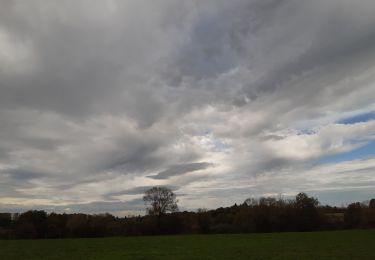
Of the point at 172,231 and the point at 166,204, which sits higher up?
the point at 166,204

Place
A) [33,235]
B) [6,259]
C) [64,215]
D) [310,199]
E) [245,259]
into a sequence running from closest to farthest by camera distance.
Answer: [245,259] < [6,259] < [33,235] < [310,199] < [64,215]

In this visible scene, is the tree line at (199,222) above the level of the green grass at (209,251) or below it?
above

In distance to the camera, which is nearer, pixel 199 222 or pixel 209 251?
pixel 209 251

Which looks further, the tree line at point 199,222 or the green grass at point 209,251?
the tree line at point 199,222

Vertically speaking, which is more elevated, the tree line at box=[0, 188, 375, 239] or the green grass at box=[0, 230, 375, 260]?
the tree line at box=[0, 188, 375, 239]

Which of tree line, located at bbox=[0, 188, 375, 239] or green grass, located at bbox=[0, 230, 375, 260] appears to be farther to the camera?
tree line, located at bbox=[0, 188, 375, 239]

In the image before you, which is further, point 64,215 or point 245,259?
point 64,215

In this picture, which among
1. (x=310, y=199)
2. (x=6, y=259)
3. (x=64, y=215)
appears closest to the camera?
(x=6, y=259)

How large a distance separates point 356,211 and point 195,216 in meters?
41.1

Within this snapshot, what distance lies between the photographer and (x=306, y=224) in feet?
325

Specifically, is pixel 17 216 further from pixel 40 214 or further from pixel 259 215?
pixel 259 215

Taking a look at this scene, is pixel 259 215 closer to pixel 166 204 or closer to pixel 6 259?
pixel 166 204

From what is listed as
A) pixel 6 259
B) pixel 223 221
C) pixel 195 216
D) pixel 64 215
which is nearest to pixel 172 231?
pixel 195 216

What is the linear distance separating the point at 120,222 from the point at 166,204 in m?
13.8
